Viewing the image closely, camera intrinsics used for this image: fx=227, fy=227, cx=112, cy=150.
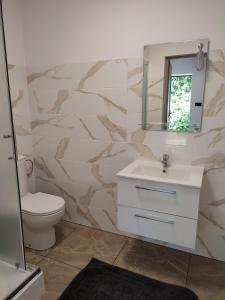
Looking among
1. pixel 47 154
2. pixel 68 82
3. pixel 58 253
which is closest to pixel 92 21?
pixel 68 82

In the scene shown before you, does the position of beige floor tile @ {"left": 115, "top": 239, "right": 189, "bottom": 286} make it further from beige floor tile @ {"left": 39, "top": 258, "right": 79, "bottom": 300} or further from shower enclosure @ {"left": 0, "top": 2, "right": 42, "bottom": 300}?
shower enclosure @ {"left": 0, "top": 2, "right": 42, "bottom": 300}

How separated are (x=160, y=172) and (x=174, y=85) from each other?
0.76 meters

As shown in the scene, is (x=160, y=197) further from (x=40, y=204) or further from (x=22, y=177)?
(x=22, y=177)

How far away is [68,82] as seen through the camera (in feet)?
7.55

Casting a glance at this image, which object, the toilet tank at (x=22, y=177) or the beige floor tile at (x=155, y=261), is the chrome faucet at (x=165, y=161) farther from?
the toilet tank at (x=22, y=177)

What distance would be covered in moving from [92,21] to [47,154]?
1.45 metres

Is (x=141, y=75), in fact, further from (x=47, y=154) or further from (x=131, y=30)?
(x=47, y=154)

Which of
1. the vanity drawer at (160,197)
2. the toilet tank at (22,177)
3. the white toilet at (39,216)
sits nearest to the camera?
the vanity drawer at (160,197)

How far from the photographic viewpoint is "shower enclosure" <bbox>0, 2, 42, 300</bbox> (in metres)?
1.36

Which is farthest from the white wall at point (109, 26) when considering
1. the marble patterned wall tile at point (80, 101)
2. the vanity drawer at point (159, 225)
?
the vanity drawer at point (159, 225)

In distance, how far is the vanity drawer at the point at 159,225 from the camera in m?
1.63

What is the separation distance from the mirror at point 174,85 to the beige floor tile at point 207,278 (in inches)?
46.0

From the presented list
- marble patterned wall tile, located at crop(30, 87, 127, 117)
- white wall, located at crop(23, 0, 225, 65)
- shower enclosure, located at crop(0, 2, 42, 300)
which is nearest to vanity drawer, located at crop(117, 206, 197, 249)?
shower enclosure, located at crop(0, 2, 42, 300)

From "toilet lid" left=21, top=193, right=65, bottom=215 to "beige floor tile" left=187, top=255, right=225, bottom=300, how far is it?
1.27 m
